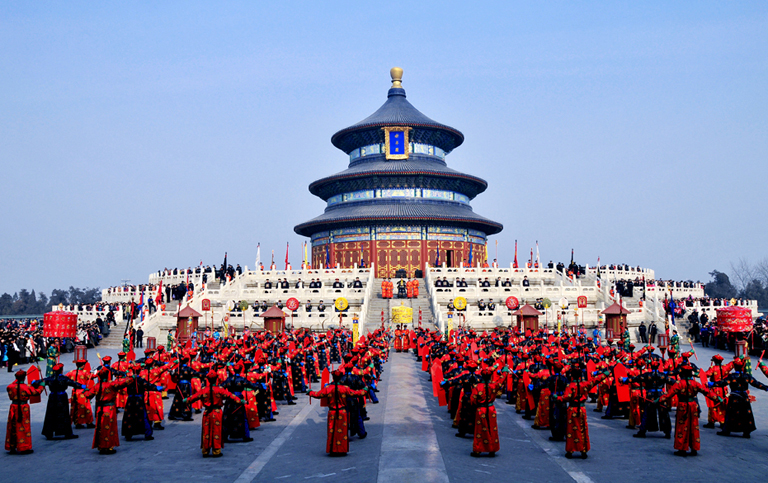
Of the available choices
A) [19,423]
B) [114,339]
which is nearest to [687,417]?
[19,423]

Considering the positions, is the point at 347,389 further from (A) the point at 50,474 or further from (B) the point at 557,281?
(B) the point at 557,281

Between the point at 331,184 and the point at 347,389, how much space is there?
167 feet

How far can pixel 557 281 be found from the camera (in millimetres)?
46906

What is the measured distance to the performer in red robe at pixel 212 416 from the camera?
12508 millimetres

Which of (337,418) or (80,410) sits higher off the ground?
(337,418)

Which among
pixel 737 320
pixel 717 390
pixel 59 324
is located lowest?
pixel 717 390

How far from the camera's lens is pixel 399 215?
55969 mm

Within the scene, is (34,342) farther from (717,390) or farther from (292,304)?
(717,390)

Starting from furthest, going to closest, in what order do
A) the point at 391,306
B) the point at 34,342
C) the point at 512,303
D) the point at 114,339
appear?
the point at 391,306
the point at 114,339
the point at 512,303
the point at 34,342

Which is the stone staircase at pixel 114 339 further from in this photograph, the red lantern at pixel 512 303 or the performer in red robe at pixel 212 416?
the performer in red robe at pixel 212 416

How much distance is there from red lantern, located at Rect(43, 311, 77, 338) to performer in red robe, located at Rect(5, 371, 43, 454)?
1788 centimetres

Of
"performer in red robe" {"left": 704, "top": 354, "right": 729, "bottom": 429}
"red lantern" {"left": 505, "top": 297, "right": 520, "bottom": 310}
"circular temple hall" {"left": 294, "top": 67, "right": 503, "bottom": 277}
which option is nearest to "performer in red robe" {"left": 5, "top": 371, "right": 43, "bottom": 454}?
"performer in red robe" {"left": 704, "top": 354, "right": 729, "bottom": 429}

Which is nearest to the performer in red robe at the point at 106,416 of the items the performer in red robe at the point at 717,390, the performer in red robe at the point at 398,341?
the performer in red robe at the point at 717,390

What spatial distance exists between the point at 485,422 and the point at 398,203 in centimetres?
4731
